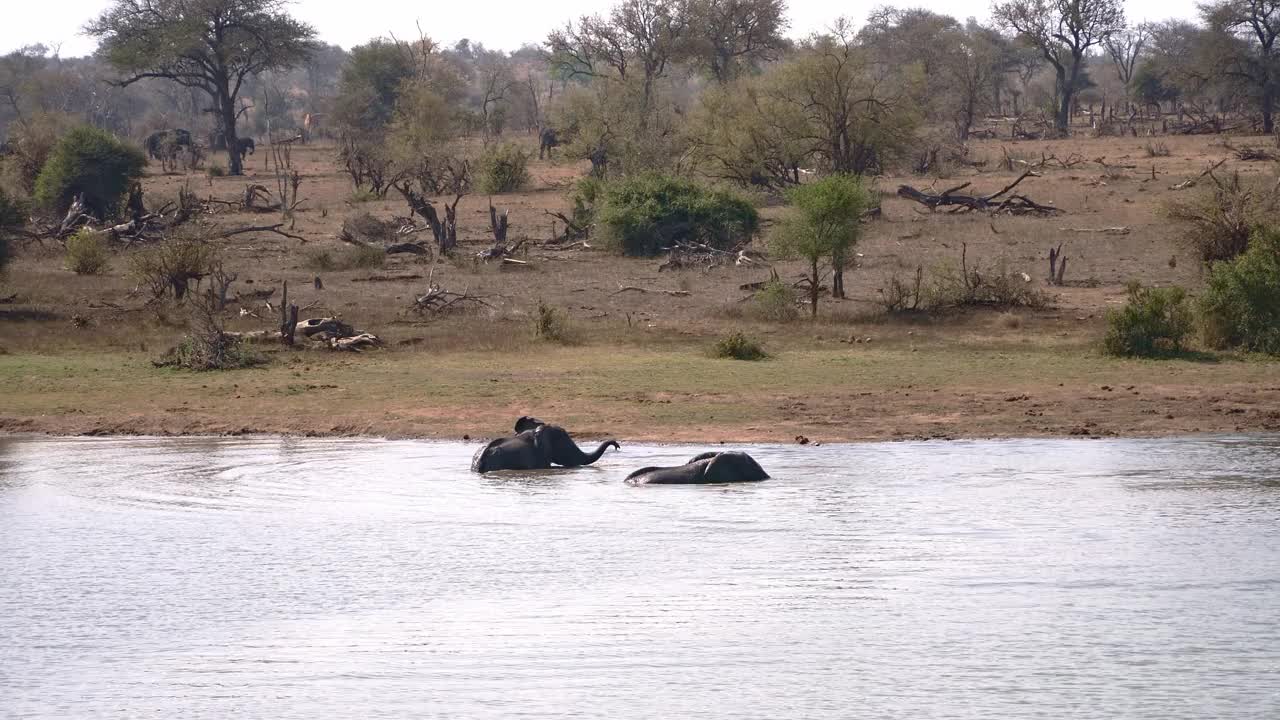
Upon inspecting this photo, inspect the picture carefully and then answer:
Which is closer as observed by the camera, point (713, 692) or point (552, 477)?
point (713, 692)

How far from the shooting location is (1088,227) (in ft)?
110

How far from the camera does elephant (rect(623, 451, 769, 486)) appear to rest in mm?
12180

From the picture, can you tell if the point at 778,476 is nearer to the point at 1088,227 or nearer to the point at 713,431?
the point at 713,431

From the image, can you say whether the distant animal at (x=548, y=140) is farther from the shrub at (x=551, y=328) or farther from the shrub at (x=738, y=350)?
the shrub at (x=738, y=350)

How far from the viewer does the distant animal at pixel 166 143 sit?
53.3m

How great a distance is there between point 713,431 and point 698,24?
152 ft

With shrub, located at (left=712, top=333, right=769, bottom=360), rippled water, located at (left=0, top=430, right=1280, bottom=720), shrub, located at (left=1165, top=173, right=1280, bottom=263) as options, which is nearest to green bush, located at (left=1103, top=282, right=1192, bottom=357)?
shrub, located at (left=1165, top=173, right=1280, bottom=263)

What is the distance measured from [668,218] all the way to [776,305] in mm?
9544

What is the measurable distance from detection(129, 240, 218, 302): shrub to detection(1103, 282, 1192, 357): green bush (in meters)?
13.5

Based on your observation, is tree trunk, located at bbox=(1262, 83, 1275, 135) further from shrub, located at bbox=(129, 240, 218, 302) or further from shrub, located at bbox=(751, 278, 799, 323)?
shrub, located at bbox=(129, 240, 218, 302)

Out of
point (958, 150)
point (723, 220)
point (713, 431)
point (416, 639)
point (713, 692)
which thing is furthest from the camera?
point (958, 150)

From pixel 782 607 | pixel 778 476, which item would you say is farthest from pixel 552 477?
pixel 782 607

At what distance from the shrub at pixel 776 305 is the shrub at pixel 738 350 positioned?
281 centimetres

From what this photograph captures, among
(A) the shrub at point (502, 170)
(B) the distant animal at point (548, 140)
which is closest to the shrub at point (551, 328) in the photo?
(A) the shrub at point (502, 170)
